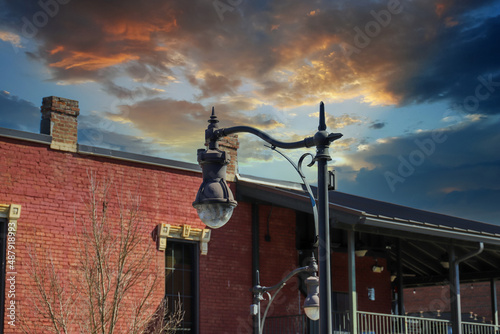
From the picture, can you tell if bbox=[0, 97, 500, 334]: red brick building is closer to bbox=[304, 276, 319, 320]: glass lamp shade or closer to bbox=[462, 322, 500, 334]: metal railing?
bbox=[462, 322, 500, 334]: metal railing

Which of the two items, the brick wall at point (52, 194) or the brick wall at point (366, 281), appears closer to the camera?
the brick wall at point (52, 194)

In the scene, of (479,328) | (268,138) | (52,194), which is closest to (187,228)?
(52,194)

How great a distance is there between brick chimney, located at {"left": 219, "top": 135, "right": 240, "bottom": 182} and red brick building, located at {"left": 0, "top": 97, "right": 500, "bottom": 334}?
0.05 meters

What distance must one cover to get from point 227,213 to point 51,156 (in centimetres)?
841

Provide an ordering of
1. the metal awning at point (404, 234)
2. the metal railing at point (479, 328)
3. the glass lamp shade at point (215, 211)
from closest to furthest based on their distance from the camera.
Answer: the glass lamp shade at point (215, 211)
the metal awning at point (404, 234)
the metal railing at point (479, 328)

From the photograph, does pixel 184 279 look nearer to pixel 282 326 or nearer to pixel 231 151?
pixel 282 326

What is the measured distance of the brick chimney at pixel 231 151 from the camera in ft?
58.7

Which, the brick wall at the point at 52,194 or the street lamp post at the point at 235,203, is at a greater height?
the brick wall at the point at 52,194

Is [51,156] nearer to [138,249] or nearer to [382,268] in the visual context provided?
[138,249]

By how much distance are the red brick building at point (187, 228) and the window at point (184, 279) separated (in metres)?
0.02

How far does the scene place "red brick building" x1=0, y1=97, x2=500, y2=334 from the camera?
14430 millimetres

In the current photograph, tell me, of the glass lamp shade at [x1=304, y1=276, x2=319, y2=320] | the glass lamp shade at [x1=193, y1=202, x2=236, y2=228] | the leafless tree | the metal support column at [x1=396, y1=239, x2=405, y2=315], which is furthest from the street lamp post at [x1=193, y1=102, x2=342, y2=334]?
the metal support column at [x1=396, y1=239, x2=405, y2=315]

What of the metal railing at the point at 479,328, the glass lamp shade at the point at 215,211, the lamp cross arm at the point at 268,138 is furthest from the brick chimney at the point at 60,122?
the metal railing at the point at 479,328

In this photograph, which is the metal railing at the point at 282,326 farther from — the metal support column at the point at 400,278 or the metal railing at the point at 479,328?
the metal railing at the point at 479,328
